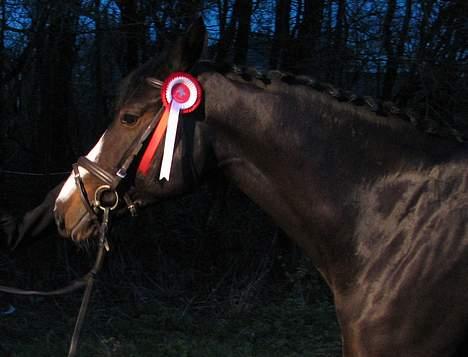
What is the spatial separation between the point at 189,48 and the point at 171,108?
23 cm

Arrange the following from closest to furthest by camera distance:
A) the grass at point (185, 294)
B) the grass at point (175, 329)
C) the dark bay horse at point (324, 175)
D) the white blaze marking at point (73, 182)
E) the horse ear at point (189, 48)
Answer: the dark bay horse at point (324, 175) → the horse ear at point (189, 48) → the white blaze marking at point (73, 182) → the grass at point (175, 329) → the grass at point (185, 294)

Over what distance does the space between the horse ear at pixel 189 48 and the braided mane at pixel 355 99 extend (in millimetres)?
121

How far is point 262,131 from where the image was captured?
2.41m

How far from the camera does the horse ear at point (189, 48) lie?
2334mm

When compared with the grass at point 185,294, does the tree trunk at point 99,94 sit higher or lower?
higher

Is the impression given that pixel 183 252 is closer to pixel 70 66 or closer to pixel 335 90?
pixel 70 66

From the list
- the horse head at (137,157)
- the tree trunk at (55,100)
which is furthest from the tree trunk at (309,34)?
the horse head at (137,157)

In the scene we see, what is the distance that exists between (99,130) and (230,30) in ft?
5.52

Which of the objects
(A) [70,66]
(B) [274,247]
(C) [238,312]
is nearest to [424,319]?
(C) [238,312]

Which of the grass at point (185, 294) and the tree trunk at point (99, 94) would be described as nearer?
the grass at point (185, 294)

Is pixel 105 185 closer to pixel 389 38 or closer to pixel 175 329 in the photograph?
pixel 175 329

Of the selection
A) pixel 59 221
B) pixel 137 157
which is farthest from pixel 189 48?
pixel 59 221

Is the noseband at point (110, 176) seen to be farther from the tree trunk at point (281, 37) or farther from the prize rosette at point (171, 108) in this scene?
the tree trunk at point (281, 37)

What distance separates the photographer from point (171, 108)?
7.82 ft
